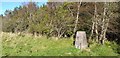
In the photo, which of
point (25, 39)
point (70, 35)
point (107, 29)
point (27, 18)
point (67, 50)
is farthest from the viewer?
point (27, 18)

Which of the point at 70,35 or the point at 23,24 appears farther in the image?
the point at 23,24

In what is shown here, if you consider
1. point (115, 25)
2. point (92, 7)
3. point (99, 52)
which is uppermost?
point (92, 7)

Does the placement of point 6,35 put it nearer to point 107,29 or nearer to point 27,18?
point 27,18

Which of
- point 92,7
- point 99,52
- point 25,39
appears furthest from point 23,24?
point 99,52

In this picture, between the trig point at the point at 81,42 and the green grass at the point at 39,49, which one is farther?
the trig point at the point at 81,42

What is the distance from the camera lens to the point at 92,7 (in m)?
7.29

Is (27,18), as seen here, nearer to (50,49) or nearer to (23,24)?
(23,24)

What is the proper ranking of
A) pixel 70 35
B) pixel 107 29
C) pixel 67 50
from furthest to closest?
pixel 70 35
pixel 107 29
pixel 67 50

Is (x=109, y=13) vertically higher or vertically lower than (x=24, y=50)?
higher

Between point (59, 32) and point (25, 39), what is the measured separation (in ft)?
5.71

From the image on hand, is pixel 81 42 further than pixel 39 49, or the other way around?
pixel 81 42

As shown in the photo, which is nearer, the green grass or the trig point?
the green grass

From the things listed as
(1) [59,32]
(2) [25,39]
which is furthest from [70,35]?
(2) [25,39]

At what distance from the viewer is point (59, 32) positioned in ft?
26.2
